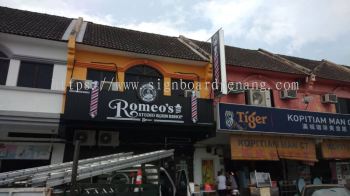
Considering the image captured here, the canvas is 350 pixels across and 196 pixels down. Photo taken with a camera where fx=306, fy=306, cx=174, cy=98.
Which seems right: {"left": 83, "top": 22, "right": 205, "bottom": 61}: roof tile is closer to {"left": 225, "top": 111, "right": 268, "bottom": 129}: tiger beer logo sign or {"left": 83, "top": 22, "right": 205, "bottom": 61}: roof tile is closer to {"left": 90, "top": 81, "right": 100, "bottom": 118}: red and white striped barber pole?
{"left": 90, "top": 81, "right": 100, "bottom": 118}: red and white striped barber pole

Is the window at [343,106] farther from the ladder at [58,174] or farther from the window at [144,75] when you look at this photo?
the ladder at [58,174]

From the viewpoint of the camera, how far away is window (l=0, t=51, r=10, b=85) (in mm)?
11438

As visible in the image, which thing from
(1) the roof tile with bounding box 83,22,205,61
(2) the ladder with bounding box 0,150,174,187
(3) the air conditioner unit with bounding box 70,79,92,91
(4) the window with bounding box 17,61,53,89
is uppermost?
(1) the roof tile with bounding box 83,22,205,61

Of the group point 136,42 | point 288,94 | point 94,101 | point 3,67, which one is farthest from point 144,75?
point 288,94

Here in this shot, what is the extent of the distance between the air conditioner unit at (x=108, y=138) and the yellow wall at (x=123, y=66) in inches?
89.3

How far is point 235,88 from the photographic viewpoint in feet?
48.0

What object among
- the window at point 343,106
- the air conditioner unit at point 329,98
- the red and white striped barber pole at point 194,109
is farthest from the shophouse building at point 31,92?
the window at point 343,106

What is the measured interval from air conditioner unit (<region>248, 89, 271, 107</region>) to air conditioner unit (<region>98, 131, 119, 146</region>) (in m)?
6.63

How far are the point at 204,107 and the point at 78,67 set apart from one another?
211 inches

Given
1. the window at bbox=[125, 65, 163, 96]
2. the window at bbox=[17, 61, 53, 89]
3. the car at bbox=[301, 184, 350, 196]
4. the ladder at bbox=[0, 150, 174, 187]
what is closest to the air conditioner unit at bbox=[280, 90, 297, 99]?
the window at bbox=[125, 65, 163, 96]

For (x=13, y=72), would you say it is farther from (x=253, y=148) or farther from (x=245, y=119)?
(x=253, y=148)

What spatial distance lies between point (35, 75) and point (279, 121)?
10.3 metres

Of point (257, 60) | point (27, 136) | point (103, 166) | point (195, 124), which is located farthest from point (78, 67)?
point (257, 60)

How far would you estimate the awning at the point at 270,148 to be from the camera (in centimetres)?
1265
